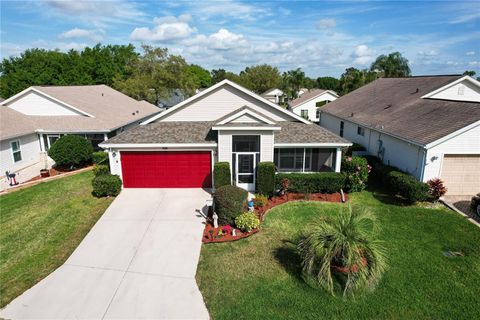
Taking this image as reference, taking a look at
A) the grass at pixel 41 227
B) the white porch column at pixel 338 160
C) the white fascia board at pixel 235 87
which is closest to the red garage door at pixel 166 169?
the grass at pixel 41 227

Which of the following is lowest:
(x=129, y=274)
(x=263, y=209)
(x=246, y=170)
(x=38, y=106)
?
(x=129, y=274)

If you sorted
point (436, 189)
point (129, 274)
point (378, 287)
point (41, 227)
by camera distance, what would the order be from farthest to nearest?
1. point (436, 189)
2. point (41, 227)
3. point (129, 274)
4. point (378, 287)

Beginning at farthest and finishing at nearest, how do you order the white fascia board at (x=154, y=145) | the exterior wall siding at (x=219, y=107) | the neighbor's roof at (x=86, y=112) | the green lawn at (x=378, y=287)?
1. the neighbor's roof at (x=86, y=112)
2. the exterior wall siding at (x=219, y=107)
3. the white fascia board at (x=154, y=145)
4. the green lawn at (x=378, y=287)

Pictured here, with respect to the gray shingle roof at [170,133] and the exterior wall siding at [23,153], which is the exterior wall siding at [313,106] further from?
the exterior wall siding at [23,153]

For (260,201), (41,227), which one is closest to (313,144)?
(260,201)

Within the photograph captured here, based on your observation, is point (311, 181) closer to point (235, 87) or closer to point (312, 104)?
point (235, 87)

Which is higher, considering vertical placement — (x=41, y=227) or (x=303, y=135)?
(x=303, y=135)

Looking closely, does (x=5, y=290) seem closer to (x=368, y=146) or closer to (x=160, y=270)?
(x=160, y=270)
